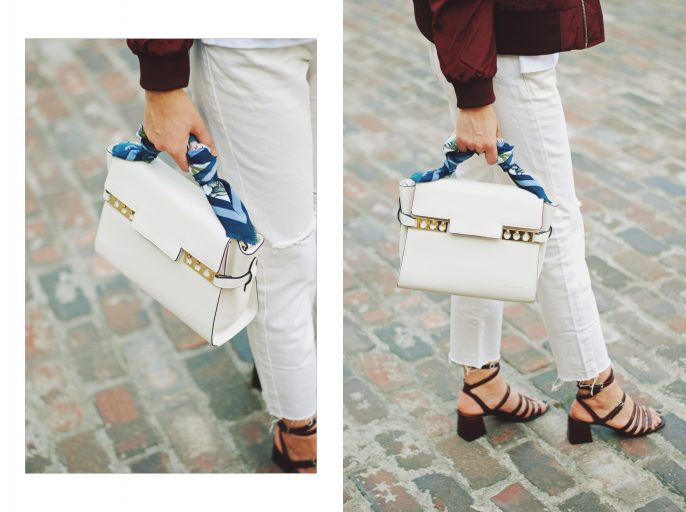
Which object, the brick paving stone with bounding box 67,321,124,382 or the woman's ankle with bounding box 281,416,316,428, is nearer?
the woman's ankle with bounding box 281,416,316,428

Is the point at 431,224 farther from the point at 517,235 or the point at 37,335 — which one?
the point at 37,335

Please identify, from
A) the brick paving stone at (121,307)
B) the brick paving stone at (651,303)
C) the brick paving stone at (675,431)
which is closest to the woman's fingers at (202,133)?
the brick paving stone at (121,307)

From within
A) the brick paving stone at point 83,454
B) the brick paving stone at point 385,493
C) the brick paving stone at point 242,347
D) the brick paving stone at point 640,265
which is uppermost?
the brick paving stone at point 640,265

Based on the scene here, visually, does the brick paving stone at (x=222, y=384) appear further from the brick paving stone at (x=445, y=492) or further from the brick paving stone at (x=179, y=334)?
the brick paving stone at (x=445, y=492)

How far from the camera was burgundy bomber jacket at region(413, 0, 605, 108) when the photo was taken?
185cm

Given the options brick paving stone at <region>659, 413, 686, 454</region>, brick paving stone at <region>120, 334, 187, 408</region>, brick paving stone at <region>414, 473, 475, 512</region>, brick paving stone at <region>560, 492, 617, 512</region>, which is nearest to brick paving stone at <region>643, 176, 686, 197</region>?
brick paving stone at <region>659, 413, 686, 454</region>

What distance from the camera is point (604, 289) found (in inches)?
121

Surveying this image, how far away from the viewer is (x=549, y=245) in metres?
2.16

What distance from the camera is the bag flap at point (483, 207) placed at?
1.95 meters

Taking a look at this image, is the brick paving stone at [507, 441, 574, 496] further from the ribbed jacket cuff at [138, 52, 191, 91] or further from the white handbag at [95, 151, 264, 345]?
the ribbed jacket cuff at [138, 52, 191, 91]

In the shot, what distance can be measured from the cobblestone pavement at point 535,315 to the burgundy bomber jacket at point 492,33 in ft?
3.43

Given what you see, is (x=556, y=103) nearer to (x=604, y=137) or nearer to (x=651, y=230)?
(x=651, y=230)

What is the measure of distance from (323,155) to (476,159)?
0.72 meters

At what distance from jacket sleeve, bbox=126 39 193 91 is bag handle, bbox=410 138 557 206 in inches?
22.7
